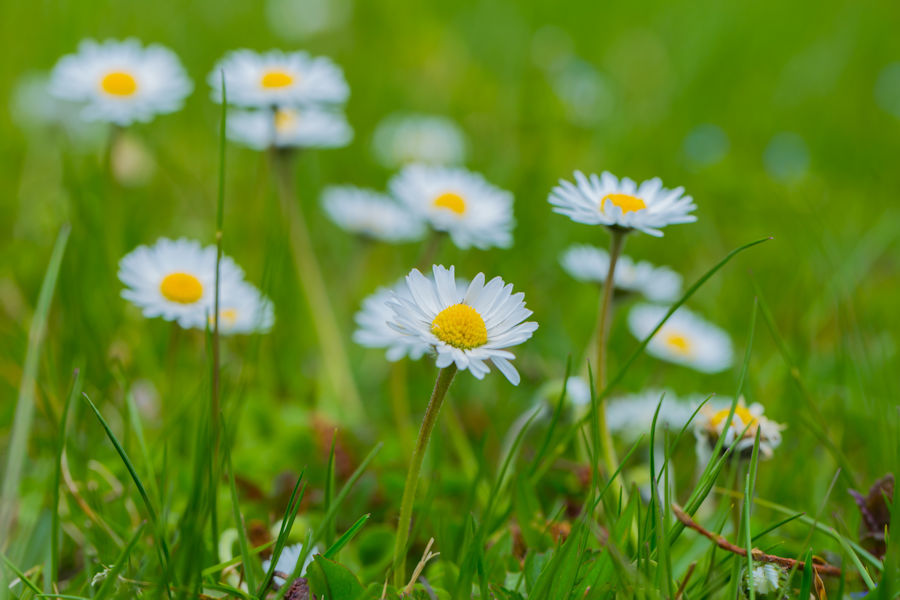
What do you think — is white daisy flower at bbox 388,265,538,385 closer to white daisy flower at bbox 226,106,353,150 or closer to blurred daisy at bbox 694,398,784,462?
blurred daisy at bbox 694,398,784,462

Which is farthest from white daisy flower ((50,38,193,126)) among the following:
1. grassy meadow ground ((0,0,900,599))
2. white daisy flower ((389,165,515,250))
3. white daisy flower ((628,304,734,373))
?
white daisy flower ((628,304,734,373))

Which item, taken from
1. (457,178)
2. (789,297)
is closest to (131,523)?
(457,178)

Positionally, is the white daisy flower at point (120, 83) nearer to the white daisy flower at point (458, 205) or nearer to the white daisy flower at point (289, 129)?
the white daisy flower at point (289, 129)

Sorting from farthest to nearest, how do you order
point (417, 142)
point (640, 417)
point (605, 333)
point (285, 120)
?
point (417, 142), point (285, 120), point (640, 417), point (605, 333)

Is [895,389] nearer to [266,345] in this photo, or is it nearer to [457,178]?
[457,178]

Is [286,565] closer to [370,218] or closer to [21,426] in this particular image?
[21,426]

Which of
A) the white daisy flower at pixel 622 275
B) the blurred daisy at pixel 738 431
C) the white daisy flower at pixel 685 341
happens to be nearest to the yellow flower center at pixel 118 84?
the white daisy flower at pixel 622 275

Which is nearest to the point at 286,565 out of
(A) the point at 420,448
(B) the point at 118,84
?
(A) the point at 420,448
